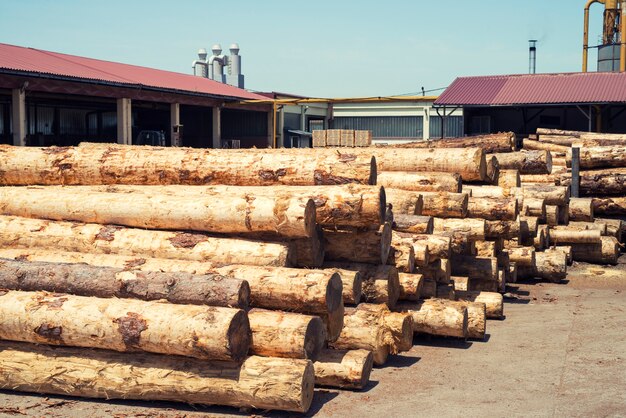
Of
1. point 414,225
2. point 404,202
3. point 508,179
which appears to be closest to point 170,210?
point 414,225

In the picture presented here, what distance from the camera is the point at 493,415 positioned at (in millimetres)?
7770

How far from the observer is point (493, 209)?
14.3 m

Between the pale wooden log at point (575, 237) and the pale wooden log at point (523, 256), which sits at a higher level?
the pale wooden log at point (575, 237)

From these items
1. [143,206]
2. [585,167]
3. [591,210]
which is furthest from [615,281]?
[143,206]

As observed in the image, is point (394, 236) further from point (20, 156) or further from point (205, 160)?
point (20, 156)

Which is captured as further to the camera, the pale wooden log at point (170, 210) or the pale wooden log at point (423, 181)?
the pale wooden log at point (423, 181)

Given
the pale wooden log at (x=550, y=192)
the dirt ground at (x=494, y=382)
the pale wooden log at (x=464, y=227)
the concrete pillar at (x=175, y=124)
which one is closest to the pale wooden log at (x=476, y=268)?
the pale wooden log at (x=464, y=227)

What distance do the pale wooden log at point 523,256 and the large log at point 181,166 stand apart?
6032mm

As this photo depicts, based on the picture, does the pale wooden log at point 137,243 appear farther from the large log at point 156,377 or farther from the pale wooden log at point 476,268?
the pale wooden log at point 476,268

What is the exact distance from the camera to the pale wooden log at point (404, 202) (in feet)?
41.2

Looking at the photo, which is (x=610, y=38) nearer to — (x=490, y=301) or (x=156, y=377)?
(x=490, y=301)

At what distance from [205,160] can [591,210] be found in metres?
11.4

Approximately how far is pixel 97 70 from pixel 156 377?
1201 inches

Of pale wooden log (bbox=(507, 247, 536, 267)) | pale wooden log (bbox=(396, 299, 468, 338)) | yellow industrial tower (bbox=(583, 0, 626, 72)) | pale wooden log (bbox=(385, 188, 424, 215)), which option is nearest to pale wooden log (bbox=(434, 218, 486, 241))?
pale wooden log (bbox=(385, 188, 424, 215))
